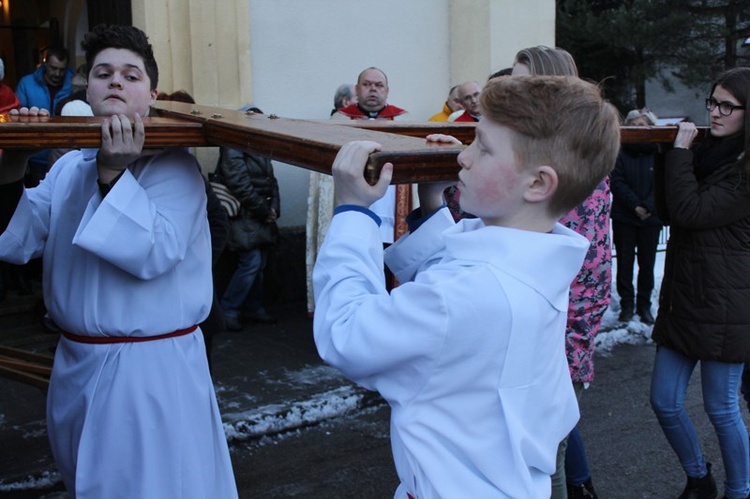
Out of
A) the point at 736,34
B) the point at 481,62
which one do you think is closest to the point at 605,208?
the point at 481,62

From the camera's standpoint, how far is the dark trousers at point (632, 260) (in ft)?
24.1

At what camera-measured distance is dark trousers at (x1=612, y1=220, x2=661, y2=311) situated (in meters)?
7.34

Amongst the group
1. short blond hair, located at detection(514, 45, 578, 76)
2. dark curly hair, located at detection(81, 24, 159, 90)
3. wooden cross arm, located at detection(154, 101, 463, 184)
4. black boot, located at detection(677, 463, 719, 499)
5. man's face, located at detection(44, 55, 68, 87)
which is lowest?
black boot, located at detection(677, 463, 719, 499)

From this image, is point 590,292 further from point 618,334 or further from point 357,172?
point 618,334

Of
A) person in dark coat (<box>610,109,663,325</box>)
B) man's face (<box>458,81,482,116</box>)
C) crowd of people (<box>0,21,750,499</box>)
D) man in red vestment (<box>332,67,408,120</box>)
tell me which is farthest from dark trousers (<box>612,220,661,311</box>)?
crowd of people (<box>0,21,750,499</box>)

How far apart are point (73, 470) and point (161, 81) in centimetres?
472

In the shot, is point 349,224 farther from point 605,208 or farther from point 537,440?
point 605,208

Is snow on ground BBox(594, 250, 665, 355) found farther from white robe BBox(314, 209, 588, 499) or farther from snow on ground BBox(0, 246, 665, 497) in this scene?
white robe BBox(314, 209, 588, 499)

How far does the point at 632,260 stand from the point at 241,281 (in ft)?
11.1

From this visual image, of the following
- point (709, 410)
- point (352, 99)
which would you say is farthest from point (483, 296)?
point (352, 99)

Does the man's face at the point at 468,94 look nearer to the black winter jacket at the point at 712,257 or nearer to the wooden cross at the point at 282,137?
the black winter jacket at the point at 712,257

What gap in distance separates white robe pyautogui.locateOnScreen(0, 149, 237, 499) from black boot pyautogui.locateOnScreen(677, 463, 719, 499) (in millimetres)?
2307

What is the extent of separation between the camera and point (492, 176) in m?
1.60

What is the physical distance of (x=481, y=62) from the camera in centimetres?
816
